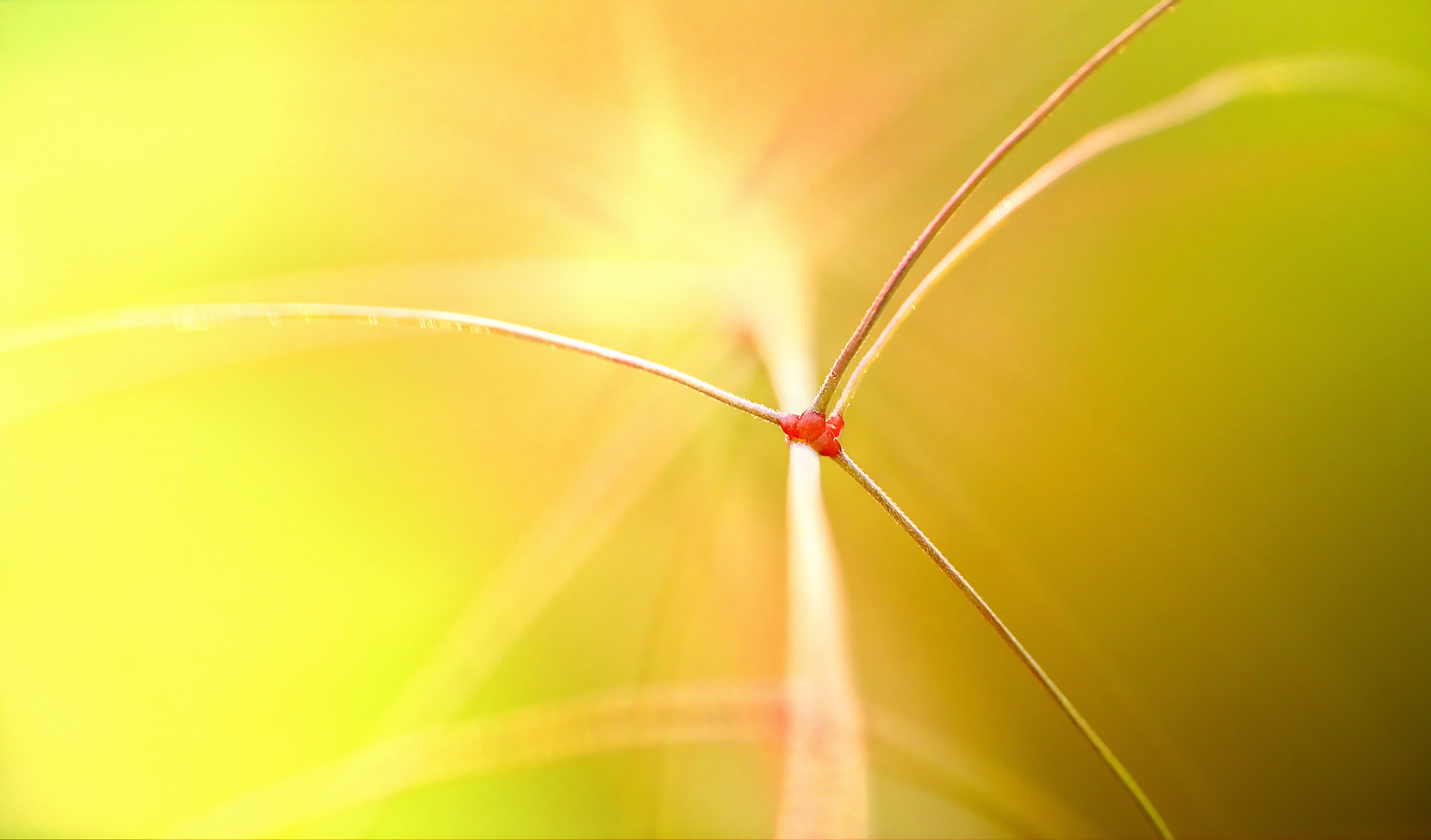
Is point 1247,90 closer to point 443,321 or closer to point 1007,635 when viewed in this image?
point 1007,635

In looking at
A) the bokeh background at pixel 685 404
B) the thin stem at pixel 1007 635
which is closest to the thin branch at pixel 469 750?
the bokeh background at pixel 685 404

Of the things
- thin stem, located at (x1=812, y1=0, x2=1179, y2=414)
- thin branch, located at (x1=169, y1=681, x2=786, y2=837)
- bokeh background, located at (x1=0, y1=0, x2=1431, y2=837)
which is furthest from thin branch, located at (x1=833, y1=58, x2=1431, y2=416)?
thin branch, located at (x1=169, y1=681, x2=786, y2=837)

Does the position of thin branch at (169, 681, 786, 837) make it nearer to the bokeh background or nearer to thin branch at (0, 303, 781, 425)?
the bokeh background

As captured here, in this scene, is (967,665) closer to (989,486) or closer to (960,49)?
(989,486)

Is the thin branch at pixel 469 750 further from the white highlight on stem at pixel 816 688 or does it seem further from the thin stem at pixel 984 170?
the thin stem at pixel 984 170

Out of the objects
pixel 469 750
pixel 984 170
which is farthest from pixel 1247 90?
pixel 469 750

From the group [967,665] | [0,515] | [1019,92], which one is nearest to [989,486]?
[967,665]
